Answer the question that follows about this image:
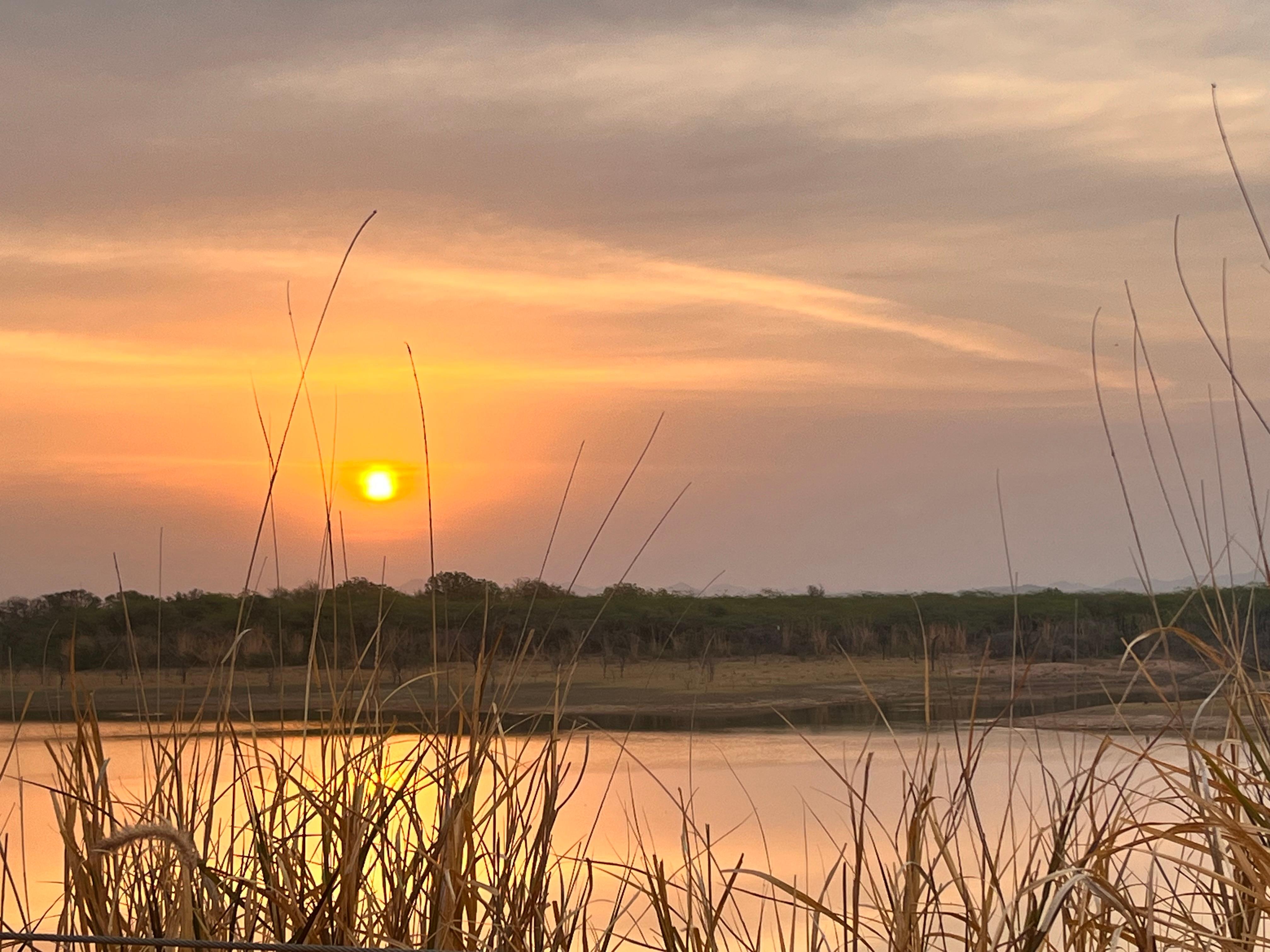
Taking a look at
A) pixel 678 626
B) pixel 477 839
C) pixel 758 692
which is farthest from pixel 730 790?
pixel 758 692

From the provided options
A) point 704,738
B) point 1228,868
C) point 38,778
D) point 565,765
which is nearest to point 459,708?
point 565,765

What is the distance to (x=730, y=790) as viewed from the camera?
716cm

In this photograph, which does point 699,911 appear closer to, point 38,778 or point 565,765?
point 565,765

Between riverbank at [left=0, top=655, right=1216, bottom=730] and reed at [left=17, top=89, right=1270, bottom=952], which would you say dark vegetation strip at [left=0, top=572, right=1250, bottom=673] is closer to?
riverbank at [left=0, top=655, right=1216, bottom=730]

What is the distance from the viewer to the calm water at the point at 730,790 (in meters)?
5.29

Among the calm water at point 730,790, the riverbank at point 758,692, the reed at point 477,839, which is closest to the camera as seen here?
the reed at point 477,839

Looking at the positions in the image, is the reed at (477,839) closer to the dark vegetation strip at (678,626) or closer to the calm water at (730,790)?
the calm water at (730,790)

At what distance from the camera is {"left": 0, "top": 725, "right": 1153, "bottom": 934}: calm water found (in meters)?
5.29

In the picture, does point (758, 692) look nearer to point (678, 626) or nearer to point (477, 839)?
point (678, 626)

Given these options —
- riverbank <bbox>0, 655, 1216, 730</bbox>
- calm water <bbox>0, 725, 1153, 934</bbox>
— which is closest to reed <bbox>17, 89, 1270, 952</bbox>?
calm water <bbox>0, 725, 1153, 934</bbox>

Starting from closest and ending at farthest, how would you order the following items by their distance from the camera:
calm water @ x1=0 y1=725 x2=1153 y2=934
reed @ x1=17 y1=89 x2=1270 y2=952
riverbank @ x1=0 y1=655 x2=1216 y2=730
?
reed @ x1=17 y1=89 x2=1270 y2=952 < calm water @ x1=0 y1=725 x2=1153 y2=934 < riverbank @ x1=0 y1=655 x2=1216 y2=730

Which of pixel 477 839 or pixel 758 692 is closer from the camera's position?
pixel 477 839

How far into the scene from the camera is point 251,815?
6.79ft

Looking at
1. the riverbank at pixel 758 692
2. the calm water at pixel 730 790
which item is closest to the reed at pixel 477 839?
the calm water at pixel 730 790
